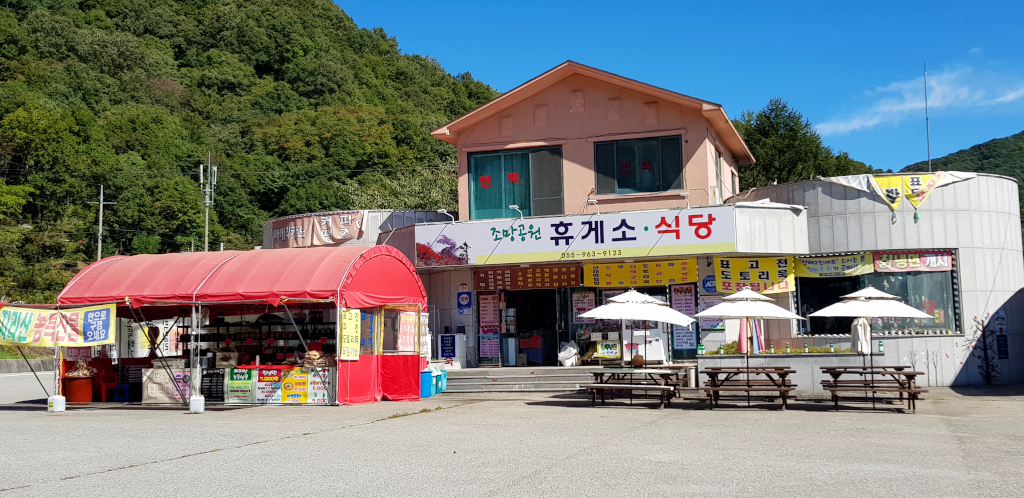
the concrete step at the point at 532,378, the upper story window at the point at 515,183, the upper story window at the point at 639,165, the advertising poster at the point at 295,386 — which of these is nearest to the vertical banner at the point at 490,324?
the concrete step at the point at 532,378

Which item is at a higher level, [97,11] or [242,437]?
[97,11]

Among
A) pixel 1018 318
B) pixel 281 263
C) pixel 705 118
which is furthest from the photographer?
pixel 705 118

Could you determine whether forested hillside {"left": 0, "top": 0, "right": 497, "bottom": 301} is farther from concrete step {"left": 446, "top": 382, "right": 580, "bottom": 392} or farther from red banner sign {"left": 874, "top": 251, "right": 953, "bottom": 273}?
red banner sign {"left": 874, "top": 251, "right": 953, "bottom": 273}

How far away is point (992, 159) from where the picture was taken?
62125 millimetres

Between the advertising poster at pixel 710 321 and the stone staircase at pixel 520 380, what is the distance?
11.0ft

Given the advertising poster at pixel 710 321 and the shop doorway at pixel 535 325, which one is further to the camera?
the shop doorway at pixel 535 325

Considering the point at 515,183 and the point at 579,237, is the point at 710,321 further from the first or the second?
the point at 515,183

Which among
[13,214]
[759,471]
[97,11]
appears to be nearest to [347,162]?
[13,214]

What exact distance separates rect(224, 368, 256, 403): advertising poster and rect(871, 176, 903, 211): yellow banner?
15.7 m

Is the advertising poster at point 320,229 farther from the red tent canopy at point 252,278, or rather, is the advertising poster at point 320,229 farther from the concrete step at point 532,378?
the concrete step at point 532,378

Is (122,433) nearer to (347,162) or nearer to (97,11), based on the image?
(347,162)

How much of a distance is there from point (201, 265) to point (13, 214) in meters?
40.2

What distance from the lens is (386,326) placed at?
20391 mm

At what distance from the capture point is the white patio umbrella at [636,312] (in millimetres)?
17672
